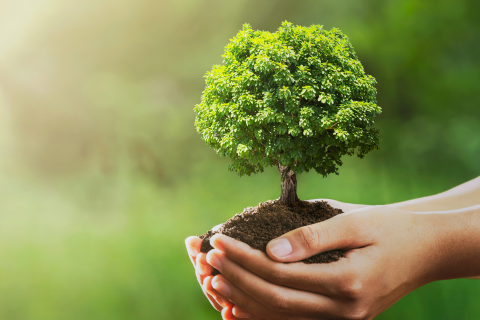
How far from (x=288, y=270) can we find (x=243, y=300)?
0.51 metres

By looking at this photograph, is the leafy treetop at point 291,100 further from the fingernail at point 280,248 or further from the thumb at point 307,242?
the fingernail at point 280,248

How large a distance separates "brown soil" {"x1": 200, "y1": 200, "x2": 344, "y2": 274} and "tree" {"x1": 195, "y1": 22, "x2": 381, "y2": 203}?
44cm

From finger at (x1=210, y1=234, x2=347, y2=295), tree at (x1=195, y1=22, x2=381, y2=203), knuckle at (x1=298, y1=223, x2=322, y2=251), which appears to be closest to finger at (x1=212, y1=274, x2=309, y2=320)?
finger at (x1=210, y1=234, x2=347, y2=295)

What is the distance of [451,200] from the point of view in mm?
4055

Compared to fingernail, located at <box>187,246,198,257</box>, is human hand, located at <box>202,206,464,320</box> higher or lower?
lower

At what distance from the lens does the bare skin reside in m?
2.53

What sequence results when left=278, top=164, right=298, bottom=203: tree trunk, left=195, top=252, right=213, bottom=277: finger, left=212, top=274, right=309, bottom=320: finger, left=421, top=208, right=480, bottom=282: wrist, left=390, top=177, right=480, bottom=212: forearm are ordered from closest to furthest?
left=212, top=274, right=309, bottom=320: finger < left=195, top=252, right=213, bottom=277: finger < left=421, top=208, right=480, bottom=282: wrist < left=278, top=164, right=298, bottom=203: tree trunk < left=390, top=177, right=480, bottom=212: forearm

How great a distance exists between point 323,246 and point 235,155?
55.2 inches

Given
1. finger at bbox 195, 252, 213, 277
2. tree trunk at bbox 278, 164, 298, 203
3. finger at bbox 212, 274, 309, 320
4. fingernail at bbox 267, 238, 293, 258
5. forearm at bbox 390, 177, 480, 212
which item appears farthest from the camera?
forearm at bbox 390, 177, 480, 212

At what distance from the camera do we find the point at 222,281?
2699 millimetres

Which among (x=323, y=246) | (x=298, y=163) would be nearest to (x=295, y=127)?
(x=298, y=163)

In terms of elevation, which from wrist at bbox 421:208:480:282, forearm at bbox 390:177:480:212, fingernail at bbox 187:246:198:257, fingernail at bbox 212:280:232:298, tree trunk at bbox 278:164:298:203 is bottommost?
fingernail at bbox 212:280:232:298

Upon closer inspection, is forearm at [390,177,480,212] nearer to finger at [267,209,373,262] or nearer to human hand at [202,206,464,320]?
human hand at [202,206,464,320]

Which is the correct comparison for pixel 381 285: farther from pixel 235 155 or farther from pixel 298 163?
pixel 235 155
